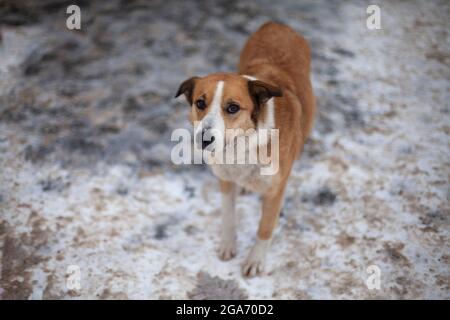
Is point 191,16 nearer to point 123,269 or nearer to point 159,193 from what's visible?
point 159,193

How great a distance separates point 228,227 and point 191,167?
3.12 feet

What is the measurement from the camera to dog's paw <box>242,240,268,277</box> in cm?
361

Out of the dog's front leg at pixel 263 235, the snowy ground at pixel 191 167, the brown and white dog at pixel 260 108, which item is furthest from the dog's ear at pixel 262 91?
the snowy ground at pixel 191 167

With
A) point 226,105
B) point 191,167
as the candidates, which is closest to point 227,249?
point 191,167

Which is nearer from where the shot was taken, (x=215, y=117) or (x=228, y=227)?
(x=215, y=117)

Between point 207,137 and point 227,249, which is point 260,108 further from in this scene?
point 227,249

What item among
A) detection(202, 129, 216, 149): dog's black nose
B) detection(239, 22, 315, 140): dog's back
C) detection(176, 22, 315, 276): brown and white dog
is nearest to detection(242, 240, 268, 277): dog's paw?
detection(176, 22, 315, 276): brown and white dog

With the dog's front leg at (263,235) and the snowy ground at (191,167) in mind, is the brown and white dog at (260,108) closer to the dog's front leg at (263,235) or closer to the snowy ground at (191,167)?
the dog's front leg at (263,235)

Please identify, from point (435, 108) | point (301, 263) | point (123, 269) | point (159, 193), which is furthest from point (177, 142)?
point (435, 108)

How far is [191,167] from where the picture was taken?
4457mm

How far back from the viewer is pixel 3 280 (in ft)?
11.4

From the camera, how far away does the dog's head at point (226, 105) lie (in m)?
2.84

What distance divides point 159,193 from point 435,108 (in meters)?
3.38
